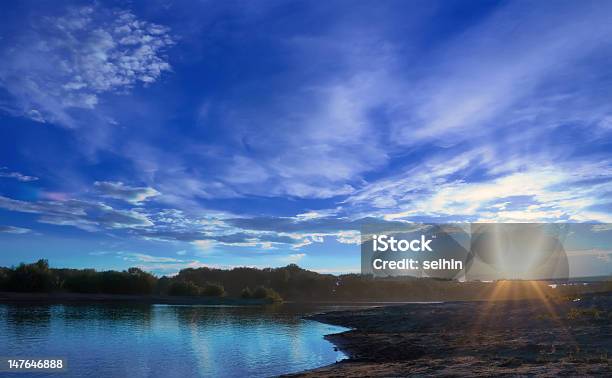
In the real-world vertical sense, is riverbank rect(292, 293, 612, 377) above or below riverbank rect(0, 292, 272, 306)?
above

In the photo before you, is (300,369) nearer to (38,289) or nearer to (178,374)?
(178,374)

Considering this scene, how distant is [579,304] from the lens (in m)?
53.8

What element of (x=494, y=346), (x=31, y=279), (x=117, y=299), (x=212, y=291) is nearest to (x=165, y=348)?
(x=494, y=346)

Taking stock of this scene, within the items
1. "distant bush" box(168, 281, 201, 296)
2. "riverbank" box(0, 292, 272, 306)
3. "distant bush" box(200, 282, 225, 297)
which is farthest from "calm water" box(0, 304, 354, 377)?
"distant bush" box(200, 282, 225, 297)

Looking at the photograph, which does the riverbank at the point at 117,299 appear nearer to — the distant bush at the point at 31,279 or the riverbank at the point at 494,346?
the distant bush at the point at 31,279

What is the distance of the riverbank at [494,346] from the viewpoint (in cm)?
2563

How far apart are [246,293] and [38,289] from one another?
255ft

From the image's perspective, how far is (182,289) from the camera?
189 meters

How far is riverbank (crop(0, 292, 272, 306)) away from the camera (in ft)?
476

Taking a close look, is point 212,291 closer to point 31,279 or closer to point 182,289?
point 182,289

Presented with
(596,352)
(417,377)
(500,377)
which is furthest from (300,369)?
(596,352)

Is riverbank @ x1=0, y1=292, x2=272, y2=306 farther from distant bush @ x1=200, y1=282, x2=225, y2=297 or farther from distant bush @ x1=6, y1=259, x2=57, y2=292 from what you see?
distant bush @ x1=200, y1=282, x2=225, y2=297

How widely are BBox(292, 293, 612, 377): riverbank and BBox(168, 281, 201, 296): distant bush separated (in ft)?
460

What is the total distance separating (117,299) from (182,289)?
28947mm
